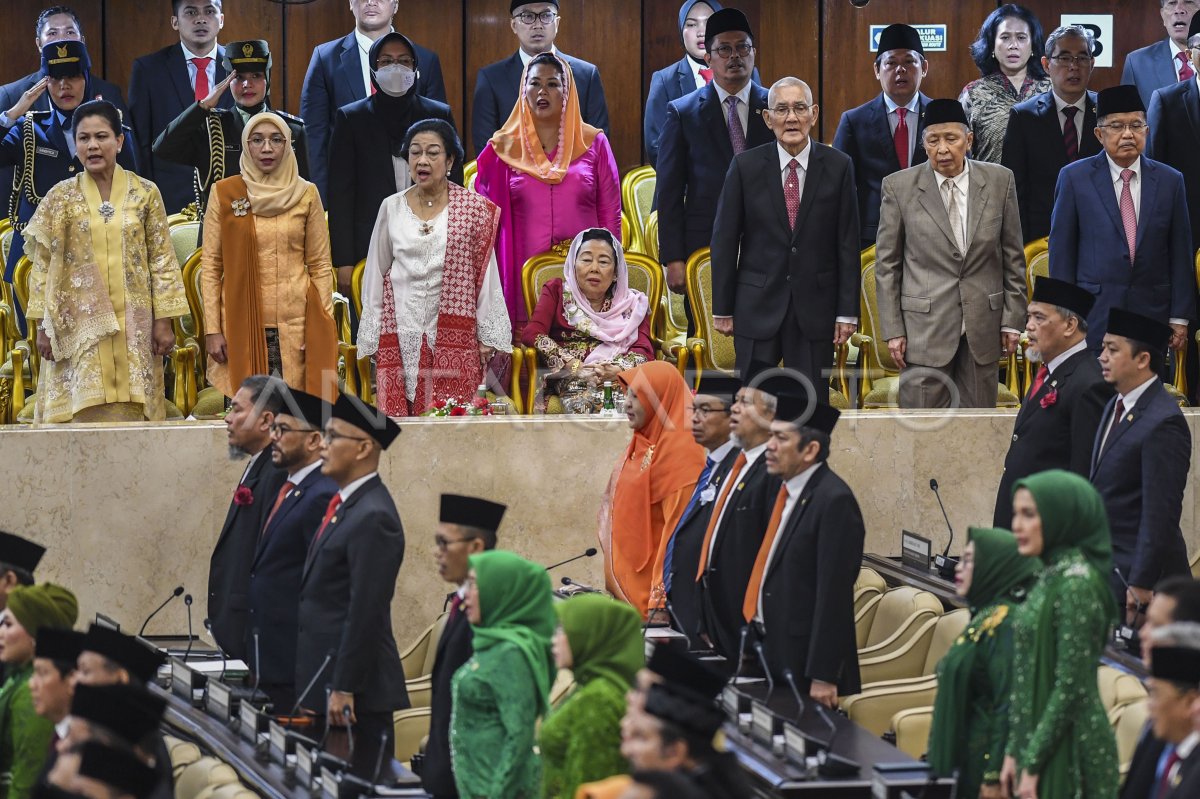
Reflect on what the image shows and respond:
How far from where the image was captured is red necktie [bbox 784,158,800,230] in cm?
754

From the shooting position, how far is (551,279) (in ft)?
26.0

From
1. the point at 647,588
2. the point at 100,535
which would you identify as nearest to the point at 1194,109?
the point at 647,588

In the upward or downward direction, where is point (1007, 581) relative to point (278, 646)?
upward

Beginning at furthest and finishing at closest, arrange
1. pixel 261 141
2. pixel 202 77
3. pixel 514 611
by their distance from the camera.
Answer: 1. pixel 202 77
2. pixel 261 141
3. pixel 514 611

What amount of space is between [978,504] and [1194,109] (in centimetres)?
207

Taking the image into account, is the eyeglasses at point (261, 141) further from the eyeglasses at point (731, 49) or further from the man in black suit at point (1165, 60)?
the man in black suit at point (1165, 60)

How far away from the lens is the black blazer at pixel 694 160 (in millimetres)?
8250

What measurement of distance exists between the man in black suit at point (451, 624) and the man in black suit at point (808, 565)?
92 centimetres

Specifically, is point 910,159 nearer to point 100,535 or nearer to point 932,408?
point 932,408

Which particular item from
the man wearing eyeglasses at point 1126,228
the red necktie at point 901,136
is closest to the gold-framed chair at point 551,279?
the red necktie at point 901,136

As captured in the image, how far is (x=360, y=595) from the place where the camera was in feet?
17.3

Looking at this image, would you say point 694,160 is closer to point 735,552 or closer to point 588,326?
point 588,326

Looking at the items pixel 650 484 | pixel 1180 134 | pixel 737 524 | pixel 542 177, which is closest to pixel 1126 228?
pixel 1180 134

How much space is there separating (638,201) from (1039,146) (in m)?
2.08
